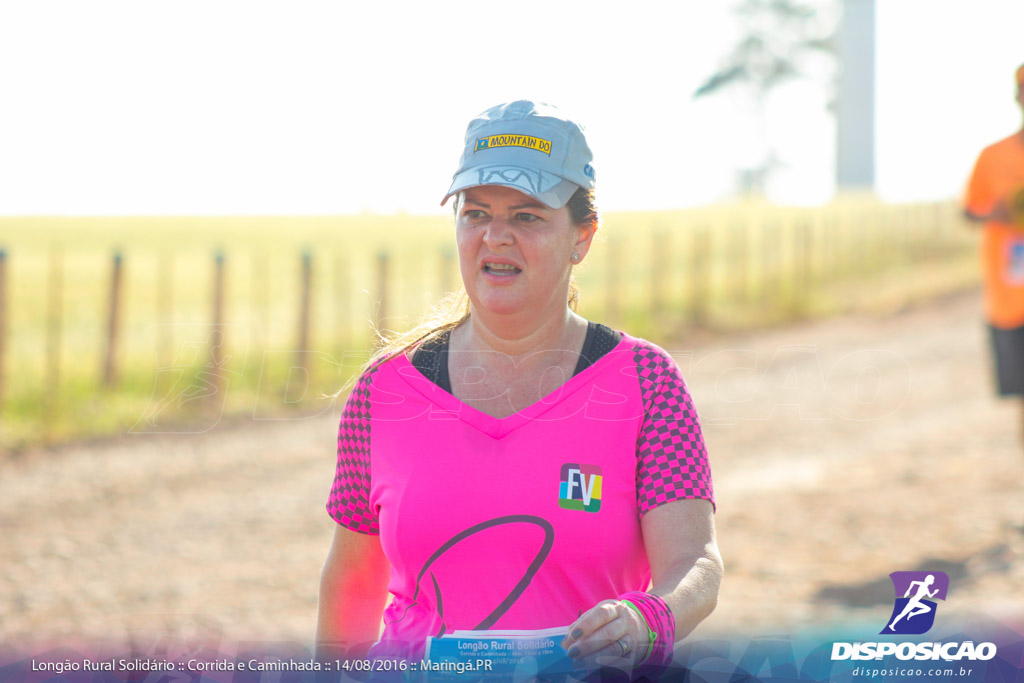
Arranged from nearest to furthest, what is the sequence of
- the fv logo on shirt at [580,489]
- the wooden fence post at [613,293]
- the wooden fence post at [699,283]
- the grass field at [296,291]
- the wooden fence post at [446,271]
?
1. the fv logo on shirt at [580,489]
2. the grass field at [296,291]
3. the wooden fence post at [446,271]
4. the wooden fence post at [613,293]
5. the wooden fence post at [699,283]

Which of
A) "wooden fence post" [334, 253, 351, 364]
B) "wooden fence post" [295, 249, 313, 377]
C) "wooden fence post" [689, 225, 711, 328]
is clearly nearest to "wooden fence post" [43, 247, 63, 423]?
"wooden fence post" [295, 249, 313, 377]

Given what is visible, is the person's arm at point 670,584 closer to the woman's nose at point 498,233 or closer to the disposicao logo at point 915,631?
the disposicao logo at point 915,631

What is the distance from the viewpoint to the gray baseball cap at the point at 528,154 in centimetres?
216

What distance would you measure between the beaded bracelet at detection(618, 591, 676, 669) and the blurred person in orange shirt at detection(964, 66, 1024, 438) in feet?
14.5

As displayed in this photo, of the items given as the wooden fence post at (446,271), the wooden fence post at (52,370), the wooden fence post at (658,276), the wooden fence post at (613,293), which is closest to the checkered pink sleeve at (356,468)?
the wooden fence post at (52,370)

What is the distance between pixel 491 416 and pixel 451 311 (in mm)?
444

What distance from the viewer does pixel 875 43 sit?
41.9m

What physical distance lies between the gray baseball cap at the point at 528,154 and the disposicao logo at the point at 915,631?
1.07m

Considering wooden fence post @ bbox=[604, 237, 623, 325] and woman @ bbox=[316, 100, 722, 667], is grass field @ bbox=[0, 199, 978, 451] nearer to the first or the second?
wooden fence post @ bbox=[604, 237, 623, 325]

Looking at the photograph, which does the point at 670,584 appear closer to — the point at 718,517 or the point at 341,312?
the point at 718,517

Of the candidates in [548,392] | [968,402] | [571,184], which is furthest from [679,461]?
[968,402]

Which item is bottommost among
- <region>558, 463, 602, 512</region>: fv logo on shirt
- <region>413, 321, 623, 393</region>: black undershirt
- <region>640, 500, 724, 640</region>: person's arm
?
<region>640, 500, 724, 640</region>: person's arm

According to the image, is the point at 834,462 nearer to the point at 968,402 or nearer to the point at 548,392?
the point at 968,402

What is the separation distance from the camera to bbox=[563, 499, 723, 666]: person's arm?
5.95 feet
